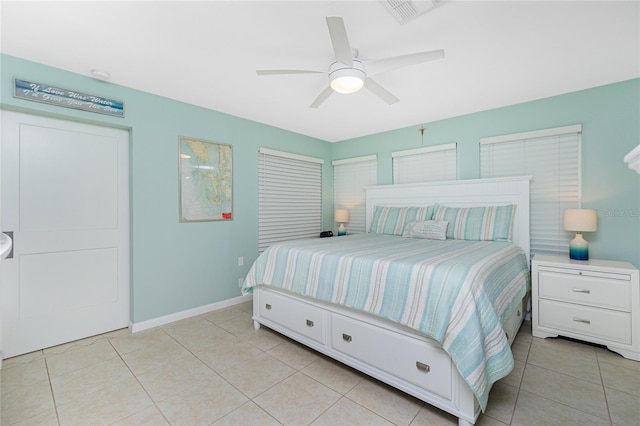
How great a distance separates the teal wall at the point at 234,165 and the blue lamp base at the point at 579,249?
0.88 ft

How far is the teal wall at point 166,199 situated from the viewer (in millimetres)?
2561

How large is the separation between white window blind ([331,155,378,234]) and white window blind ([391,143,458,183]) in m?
0.42

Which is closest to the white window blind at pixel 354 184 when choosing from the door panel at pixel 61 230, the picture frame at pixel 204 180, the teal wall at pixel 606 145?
the teal wall at pixel 606 145

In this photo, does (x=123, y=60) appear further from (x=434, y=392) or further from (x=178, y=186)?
(x=434, y=392)

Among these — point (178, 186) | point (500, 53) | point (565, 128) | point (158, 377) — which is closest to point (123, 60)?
point (178, 186)

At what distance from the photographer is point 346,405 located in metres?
1.79

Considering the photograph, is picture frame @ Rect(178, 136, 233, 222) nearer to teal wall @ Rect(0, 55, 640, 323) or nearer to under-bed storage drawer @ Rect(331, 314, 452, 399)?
teal wall @ Rect(0, 55, 640, 323)

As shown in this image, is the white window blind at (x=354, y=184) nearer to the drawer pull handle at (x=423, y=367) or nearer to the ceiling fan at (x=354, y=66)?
the ceiling fan at (x=354, y=66)

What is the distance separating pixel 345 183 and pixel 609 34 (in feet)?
11.4

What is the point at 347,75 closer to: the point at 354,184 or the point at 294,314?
the point at 294,314

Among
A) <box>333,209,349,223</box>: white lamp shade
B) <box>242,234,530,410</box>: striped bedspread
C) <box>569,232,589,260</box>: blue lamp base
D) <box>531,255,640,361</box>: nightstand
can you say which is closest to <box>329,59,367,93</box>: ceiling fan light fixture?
<box>242,234,530,410</box>: striped bedspread

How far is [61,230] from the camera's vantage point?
2.59 metres

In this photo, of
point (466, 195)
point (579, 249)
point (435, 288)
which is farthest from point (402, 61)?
A: point (579, 249)

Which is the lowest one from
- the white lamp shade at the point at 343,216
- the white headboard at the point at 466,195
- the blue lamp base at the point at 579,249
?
the blue lamp base at the point at 579,249
